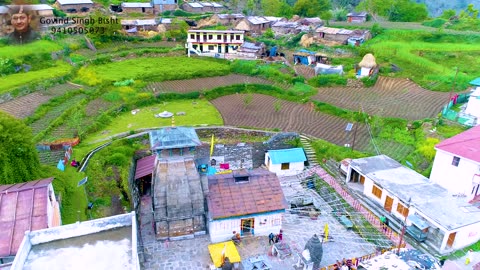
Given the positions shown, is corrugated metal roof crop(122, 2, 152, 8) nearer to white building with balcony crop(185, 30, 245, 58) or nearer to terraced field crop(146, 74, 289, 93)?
white building with balcony crop(185, 30, 245, 58)

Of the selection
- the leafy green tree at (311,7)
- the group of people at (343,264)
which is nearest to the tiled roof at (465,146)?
the group of people at (343,264)

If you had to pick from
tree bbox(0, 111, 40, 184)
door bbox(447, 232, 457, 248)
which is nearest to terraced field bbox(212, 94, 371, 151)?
door bbox(447, 232, 457, 248)

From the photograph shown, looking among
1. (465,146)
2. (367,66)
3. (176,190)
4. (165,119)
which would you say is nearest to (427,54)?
(367,66)

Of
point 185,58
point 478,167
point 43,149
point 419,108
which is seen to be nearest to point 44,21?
point 185,58

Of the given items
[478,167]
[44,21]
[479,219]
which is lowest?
[479,219]

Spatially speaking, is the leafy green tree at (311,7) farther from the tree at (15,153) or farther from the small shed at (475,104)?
the tree at (15,153)

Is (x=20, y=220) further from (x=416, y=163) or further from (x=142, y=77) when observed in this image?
(x=142, y=77)
